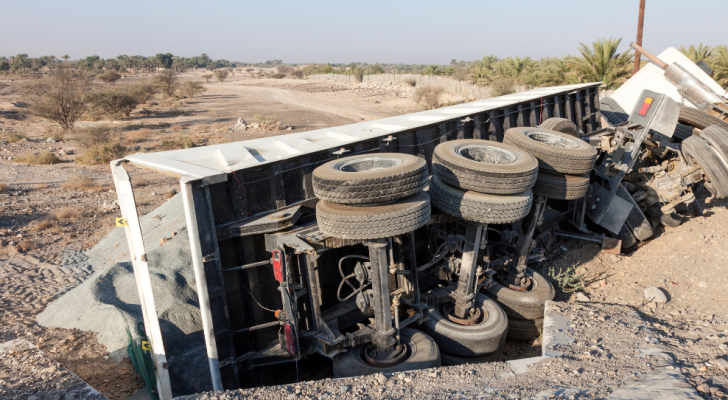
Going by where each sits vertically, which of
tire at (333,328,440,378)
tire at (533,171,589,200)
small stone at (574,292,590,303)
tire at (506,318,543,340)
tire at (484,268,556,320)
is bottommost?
tire at (506,318,543,340)

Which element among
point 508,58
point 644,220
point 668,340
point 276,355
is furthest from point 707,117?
point 508,58

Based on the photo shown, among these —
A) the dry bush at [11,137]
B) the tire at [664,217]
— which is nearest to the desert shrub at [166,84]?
the dry bush at [11,137]

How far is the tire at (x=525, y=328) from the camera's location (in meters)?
5.57

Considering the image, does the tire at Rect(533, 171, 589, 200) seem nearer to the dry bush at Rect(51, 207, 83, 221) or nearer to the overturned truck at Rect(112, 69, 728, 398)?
the overturned truck at Rect(112, 69, 728, 398)

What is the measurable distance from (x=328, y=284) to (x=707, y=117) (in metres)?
7.97

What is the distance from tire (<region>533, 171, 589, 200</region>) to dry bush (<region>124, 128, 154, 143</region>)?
18072mm

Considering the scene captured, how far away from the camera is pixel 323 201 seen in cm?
A: 390

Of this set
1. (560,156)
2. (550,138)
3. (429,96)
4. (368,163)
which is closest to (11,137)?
(368,163)

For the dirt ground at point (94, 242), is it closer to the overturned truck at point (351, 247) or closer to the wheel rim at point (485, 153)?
the overturned truck at point (351, 247)

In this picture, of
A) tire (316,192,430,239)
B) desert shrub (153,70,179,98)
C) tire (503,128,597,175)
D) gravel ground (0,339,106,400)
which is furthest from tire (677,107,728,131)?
desert shrub (153,70,179,98)

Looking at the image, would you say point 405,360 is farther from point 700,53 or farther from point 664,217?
point 700,53

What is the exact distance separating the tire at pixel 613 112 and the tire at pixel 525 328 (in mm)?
8169

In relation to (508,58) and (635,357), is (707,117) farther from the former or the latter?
(508,58)

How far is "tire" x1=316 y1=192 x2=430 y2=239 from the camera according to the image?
349 cm
